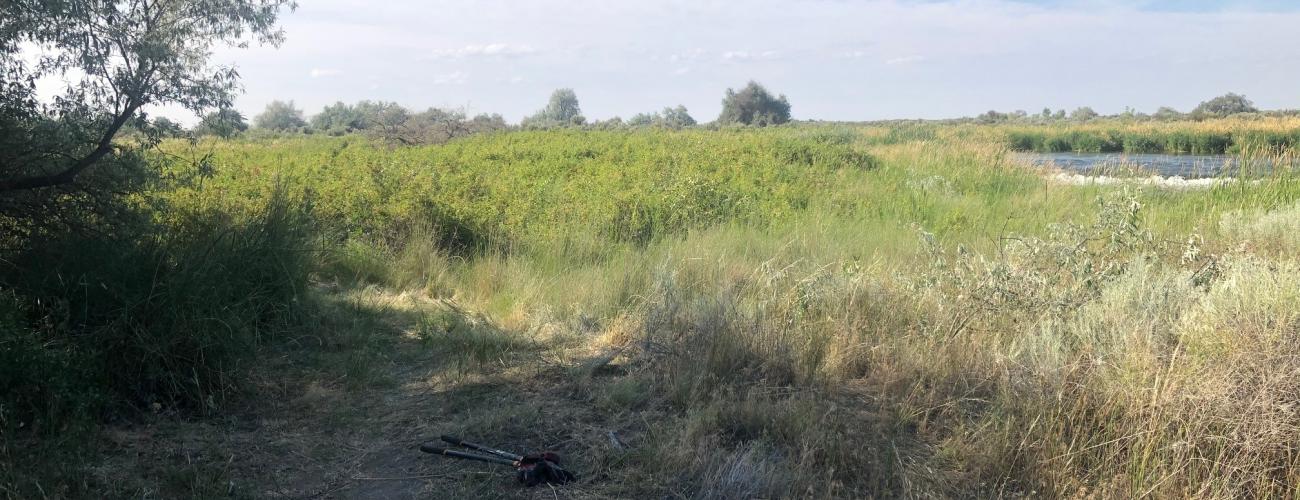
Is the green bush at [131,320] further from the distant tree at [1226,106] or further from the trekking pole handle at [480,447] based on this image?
the distant tree at [1226,106]

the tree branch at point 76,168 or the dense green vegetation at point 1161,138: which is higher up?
the tree branch at point 76,168

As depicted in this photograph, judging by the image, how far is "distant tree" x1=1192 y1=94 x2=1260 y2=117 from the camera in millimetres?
51188

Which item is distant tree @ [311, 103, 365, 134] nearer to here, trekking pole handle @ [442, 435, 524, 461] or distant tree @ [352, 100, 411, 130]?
distant tree @ [352, 100, 411, 130]

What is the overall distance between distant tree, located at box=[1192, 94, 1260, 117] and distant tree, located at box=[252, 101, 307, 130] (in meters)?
47.4

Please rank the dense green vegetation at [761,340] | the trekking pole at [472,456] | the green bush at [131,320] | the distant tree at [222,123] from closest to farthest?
the dense green vegetation at [761,340] < the trekking pole at [472,456] < the green bush at [131,320] < the distant tree at [222,123]

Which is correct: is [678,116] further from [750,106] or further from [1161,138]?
[1161,138]

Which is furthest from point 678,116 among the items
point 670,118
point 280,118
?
point 280,118

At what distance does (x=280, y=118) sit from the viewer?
134ft

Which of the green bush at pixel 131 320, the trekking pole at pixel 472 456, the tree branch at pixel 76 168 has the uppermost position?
the tree branch at pixel 76 168

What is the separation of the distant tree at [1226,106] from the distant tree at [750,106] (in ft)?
81.6

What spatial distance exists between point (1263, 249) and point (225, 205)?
8730 millimetres

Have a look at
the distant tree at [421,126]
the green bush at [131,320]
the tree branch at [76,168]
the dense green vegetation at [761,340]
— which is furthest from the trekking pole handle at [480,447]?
the distant tree at [421,126]

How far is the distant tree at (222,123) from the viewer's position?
549 centimetres

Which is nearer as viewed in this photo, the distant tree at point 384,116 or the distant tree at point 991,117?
the distant tree at point 384,116
